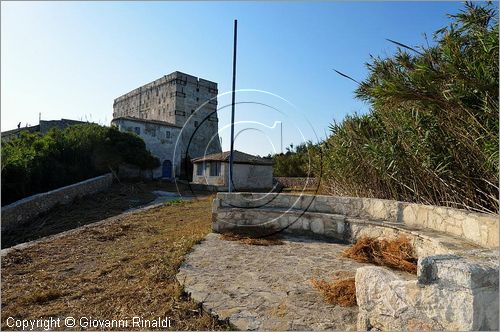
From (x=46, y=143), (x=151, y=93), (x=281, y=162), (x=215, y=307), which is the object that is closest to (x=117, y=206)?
(x=46, y=143)

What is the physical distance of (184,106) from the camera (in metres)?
34.7

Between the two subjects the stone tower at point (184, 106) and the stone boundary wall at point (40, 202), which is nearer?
the stone boundary wall at point (40, 202)

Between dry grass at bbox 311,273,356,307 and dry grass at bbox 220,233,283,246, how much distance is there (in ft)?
7.72

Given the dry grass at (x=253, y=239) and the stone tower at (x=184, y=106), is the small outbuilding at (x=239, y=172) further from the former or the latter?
the dry grass at (x=253, y=239)

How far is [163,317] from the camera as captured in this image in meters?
3.13

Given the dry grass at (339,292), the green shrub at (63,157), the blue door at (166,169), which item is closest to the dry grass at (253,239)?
the dry grass at (339,292)

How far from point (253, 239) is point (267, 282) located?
2421 mm

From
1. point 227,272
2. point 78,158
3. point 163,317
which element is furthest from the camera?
point 78,158

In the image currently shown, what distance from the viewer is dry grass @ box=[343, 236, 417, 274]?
14.7ft

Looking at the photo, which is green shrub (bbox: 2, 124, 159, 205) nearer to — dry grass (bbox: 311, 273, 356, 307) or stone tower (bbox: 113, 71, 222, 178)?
stone tower (bbox: 113, 71, 222, 178)

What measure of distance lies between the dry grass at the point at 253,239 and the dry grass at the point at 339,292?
2.35m

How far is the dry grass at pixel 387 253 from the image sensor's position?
4.48m

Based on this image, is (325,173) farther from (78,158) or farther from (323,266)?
(78,158)

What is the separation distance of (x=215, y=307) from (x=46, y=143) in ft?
67.1
